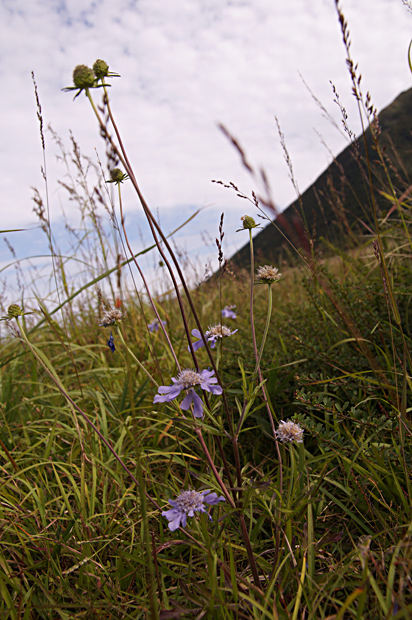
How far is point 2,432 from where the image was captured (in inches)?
71.7

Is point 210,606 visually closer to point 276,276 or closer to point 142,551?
point 142,551

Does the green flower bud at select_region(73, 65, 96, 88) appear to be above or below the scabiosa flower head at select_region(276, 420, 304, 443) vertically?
above

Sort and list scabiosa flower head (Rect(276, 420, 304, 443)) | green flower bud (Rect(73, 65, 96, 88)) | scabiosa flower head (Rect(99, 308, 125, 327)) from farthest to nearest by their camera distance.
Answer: scabiosa flower head (Rect(99, 308, 125, 327))
scabiosa flower head (Rect(276, 420, 304, 443))
green flower bud (Rect(73, 65, 96, 88))

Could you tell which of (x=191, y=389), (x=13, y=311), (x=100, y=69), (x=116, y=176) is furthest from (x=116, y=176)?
(x=191, y=389)

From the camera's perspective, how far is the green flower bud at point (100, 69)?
0.84 m

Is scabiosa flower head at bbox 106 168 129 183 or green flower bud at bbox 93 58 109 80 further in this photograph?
scabiosa flower head at bbox 106 168 129 183

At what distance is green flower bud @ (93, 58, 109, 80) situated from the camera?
0.84 m

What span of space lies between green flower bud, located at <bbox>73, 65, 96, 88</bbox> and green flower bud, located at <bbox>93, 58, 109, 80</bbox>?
2 cm

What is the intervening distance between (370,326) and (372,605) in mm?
1247

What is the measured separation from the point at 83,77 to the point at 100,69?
0.16 feet

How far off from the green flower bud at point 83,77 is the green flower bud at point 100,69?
0.06ft

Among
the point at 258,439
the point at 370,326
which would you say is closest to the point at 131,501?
the point at 258,439

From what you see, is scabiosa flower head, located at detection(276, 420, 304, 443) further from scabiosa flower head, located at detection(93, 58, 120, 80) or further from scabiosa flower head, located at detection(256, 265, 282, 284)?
scabiosa flower head, located at detection(93, 58, 120, 80)

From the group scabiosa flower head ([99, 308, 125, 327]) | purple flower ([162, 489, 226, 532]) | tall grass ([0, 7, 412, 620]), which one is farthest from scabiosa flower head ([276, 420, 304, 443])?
scabiosa flower head ([99, 308, 125, 327])
